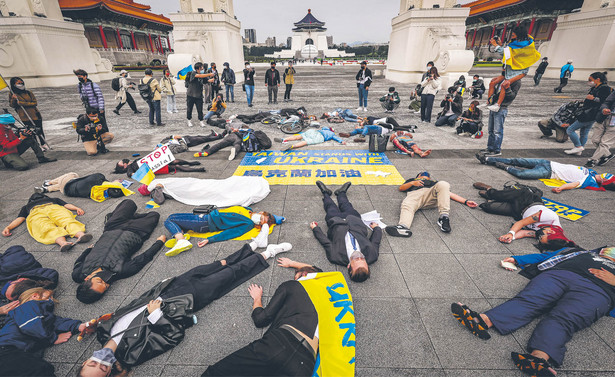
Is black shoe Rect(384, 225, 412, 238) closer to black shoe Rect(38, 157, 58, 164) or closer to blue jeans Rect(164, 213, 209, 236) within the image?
blue jeans Rect(164, 213, 209, 236)

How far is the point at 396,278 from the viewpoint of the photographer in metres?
3.43

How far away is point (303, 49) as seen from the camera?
64.8 meters

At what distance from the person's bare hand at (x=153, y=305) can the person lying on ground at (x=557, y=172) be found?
7.19m

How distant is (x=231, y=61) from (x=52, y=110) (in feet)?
37.7

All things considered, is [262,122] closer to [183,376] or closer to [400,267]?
[400,267]

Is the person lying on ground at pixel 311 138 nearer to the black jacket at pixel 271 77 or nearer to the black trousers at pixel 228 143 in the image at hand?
the black trousers at pixel 228 143

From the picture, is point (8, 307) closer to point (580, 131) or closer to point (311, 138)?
point (311, 138)

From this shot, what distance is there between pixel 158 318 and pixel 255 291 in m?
1.01

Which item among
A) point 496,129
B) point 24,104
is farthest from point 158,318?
point 24,104

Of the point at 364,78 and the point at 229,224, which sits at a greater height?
the point at 364,78

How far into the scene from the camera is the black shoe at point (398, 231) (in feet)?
13.7

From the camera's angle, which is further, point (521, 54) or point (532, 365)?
point (521, 54)

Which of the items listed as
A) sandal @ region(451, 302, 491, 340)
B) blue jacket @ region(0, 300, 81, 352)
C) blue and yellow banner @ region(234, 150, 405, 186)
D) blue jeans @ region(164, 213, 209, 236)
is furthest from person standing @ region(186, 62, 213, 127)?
sandal @ region(451, 302, 491, 340)

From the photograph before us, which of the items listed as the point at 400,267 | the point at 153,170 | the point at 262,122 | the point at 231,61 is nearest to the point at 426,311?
the point at 400,267
